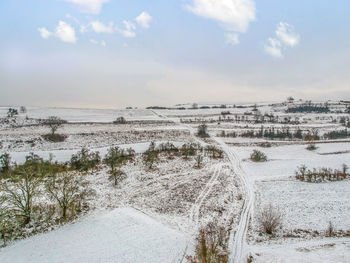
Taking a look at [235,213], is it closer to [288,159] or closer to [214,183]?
[214,183]

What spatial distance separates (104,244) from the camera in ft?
48.6

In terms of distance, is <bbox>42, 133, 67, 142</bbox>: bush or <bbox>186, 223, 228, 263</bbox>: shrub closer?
<bbox>186, 223, 228, 263</bbox>: shrub

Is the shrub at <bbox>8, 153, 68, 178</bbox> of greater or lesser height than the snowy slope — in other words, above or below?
above

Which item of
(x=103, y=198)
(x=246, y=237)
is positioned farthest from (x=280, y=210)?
(x=103, y=198)

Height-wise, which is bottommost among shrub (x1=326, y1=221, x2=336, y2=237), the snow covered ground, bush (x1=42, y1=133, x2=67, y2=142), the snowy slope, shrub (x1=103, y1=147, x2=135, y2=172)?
the snowy slope

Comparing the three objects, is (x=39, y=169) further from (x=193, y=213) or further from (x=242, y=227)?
(x=242, y=227)

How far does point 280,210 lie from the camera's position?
795 inches

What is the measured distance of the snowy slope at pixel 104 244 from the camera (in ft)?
44.3

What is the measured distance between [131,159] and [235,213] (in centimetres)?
1989

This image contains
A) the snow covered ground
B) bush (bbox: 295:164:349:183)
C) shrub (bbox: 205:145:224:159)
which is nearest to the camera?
bush (bbox: 295:164:349:183)

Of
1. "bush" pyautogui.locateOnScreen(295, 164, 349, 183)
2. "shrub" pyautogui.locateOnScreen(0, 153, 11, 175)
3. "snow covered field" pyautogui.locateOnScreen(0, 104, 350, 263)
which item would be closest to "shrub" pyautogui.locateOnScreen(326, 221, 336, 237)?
"snow covered field" pyautogui.locateOnScreen(0, 104, 350, 263)

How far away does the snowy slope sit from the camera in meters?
13.5

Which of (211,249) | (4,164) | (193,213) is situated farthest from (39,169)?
(211,249)

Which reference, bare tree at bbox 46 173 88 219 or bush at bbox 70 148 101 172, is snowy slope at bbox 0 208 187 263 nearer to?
bare tree at bbox 46 173 88 219
